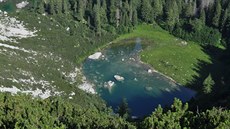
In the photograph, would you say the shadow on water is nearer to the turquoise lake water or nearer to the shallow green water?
the turquoise lake water

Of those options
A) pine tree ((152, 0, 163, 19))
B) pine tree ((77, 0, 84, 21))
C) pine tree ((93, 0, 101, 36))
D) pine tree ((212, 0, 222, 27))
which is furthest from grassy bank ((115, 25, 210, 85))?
pine tree ((77, 0, 84, 21))

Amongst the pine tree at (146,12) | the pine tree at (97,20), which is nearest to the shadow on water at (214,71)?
the pine tree at (146,12)

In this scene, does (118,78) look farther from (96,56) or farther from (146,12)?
(146,12)

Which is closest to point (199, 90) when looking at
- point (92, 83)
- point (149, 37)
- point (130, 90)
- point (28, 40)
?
point (130, 90)

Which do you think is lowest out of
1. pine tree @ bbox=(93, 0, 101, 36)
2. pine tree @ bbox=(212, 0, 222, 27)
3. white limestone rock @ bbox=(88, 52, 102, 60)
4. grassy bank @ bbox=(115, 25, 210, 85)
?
grassy bank @ bbox=(115, 25, 210, 85)

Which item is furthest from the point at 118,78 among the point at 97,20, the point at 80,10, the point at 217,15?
the point at 217,15

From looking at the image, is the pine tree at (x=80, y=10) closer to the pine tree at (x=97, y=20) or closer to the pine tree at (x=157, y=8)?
the pine tree at (x=97, y=20)

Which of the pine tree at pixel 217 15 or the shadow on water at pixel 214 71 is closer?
the shadow on water at pixel 214 71
